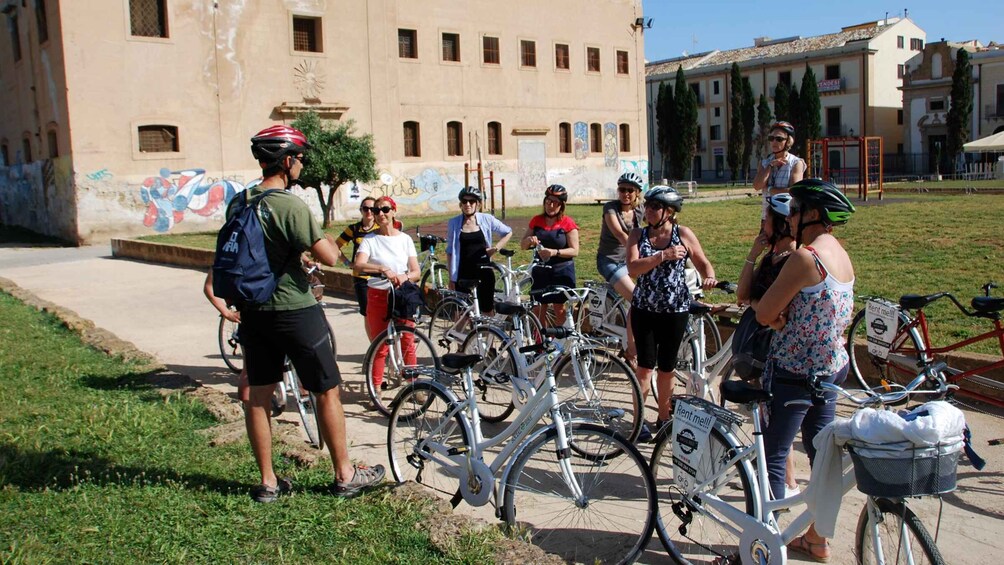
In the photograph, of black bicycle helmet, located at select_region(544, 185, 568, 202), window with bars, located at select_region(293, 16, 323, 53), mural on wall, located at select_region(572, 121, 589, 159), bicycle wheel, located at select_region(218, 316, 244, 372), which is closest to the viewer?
black bicycle helmet, located at select_region(544, 185, 568, 202)

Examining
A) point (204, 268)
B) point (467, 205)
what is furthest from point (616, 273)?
point (204, 268)

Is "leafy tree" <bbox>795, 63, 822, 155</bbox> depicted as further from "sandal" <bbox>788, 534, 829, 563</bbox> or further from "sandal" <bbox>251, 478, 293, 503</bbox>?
"sandal" <bbox>251, 478, 293, 503</bbox>

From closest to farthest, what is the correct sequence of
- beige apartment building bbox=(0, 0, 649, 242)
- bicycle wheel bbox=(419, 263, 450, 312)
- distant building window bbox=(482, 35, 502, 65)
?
bicycle wheel bbox=(419, 263, 450, 312) < beige apartment building bbox=(0, 0, 649, 242) < distant building window bbox=(482, 35, 502, 65)

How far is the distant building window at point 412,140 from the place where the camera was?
3816 centimetres

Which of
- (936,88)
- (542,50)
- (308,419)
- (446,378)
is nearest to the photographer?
(446,378)

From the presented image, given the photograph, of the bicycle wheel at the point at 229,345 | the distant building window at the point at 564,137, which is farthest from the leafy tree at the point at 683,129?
the bicycle wheel at the point at 229,345

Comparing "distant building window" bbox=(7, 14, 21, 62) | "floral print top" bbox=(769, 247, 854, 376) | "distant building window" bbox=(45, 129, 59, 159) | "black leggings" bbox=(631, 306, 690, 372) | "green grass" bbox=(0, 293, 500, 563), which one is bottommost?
"green grass" bbox=(0, 293, 500, 563)

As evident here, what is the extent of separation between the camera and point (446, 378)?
539 cm

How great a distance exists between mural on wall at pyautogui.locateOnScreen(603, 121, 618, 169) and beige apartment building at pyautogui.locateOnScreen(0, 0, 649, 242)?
0.11 metres

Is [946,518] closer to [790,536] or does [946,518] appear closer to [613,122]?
[790,536]

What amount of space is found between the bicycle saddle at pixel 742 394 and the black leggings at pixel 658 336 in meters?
2.04

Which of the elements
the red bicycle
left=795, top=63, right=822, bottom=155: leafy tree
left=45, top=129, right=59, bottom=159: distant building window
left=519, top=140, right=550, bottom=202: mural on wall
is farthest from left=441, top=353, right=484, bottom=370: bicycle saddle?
left=795, top=63, right=822, bottom=155: leafy tree

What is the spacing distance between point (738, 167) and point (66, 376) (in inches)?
2459

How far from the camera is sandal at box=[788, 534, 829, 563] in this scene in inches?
174
